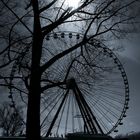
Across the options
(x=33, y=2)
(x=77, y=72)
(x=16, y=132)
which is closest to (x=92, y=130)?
(x=77, y=72)

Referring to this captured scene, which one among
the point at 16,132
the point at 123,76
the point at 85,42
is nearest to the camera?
the point at 85,42

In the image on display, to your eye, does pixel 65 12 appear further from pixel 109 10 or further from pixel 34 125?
pixel 34 125

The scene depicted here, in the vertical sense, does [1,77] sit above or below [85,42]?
below

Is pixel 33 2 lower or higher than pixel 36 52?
higher

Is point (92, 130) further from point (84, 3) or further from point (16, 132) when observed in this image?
point (16, 132)

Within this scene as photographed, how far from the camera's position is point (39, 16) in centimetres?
1370

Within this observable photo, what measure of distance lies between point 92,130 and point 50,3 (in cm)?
941

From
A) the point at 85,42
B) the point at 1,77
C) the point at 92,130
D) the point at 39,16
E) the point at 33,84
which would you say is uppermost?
the point at 39,16

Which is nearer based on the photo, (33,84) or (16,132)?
(33,84)

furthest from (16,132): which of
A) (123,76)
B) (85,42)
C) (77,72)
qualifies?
(85,42)

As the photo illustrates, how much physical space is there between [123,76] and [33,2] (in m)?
12.9

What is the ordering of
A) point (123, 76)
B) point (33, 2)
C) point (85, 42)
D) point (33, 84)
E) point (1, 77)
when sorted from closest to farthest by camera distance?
point (33, 84)
point (33, 2)
point (85, 42)
point (1, 77)
point (123, 76)

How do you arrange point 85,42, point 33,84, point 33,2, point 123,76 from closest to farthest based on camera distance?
point 33,84 < point 33,2 < point 85,42 < point 123,76

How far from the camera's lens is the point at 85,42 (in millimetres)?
14820
